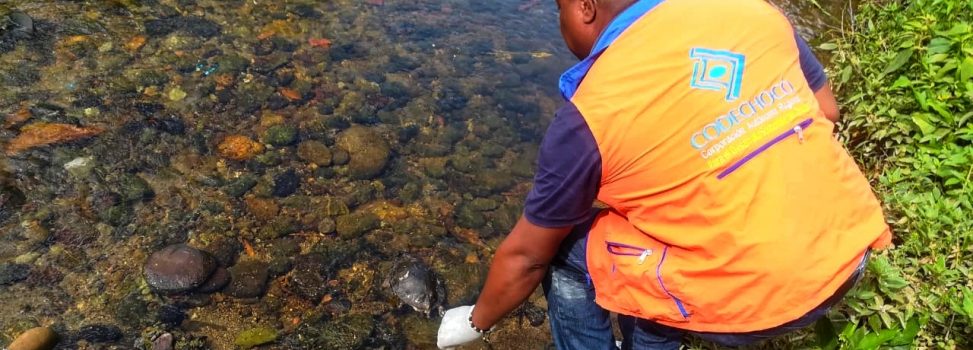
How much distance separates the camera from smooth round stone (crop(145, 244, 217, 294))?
12.1 ft

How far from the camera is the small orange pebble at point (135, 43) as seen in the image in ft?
18.1

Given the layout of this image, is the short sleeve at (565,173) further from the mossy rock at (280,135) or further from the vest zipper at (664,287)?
the mossy rock at (280,135)

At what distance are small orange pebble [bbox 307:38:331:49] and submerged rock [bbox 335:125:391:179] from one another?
134 cm

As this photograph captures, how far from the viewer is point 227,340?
11.4 ft

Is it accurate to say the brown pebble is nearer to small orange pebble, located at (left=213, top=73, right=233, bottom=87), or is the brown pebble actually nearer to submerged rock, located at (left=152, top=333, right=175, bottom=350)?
submerged rock, located at (left=152, top=333, right=175, bottom=350)

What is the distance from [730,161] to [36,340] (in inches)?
137

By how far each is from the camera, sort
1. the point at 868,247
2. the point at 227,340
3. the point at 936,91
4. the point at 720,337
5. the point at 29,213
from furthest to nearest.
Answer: the point at 29,213, the point at 227,340, the point at 936,91, the point at 720,337, the point at 868,247

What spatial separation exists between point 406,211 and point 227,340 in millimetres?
1562

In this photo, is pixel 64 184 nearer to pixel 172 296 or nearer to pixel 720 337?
pixel 172 296

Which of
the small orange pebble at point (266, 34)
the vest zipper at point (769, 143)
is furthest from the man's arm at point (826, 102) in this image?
the small orange pebble at point (266, 34)

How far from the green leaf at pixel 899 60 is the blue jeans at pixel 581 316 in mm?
1899

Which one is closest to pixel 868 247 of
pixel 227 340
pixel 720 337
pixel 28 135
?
pixel 720 337

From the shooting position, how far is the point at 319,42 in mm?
6129

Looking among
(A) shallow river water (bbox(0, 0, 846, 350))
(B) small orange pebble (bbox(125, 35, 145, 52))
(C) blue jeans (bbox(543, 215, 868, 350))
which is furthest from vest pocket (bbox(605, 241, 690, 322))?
(B) small orange pebble (bbox(125, 35, 145, 52))
